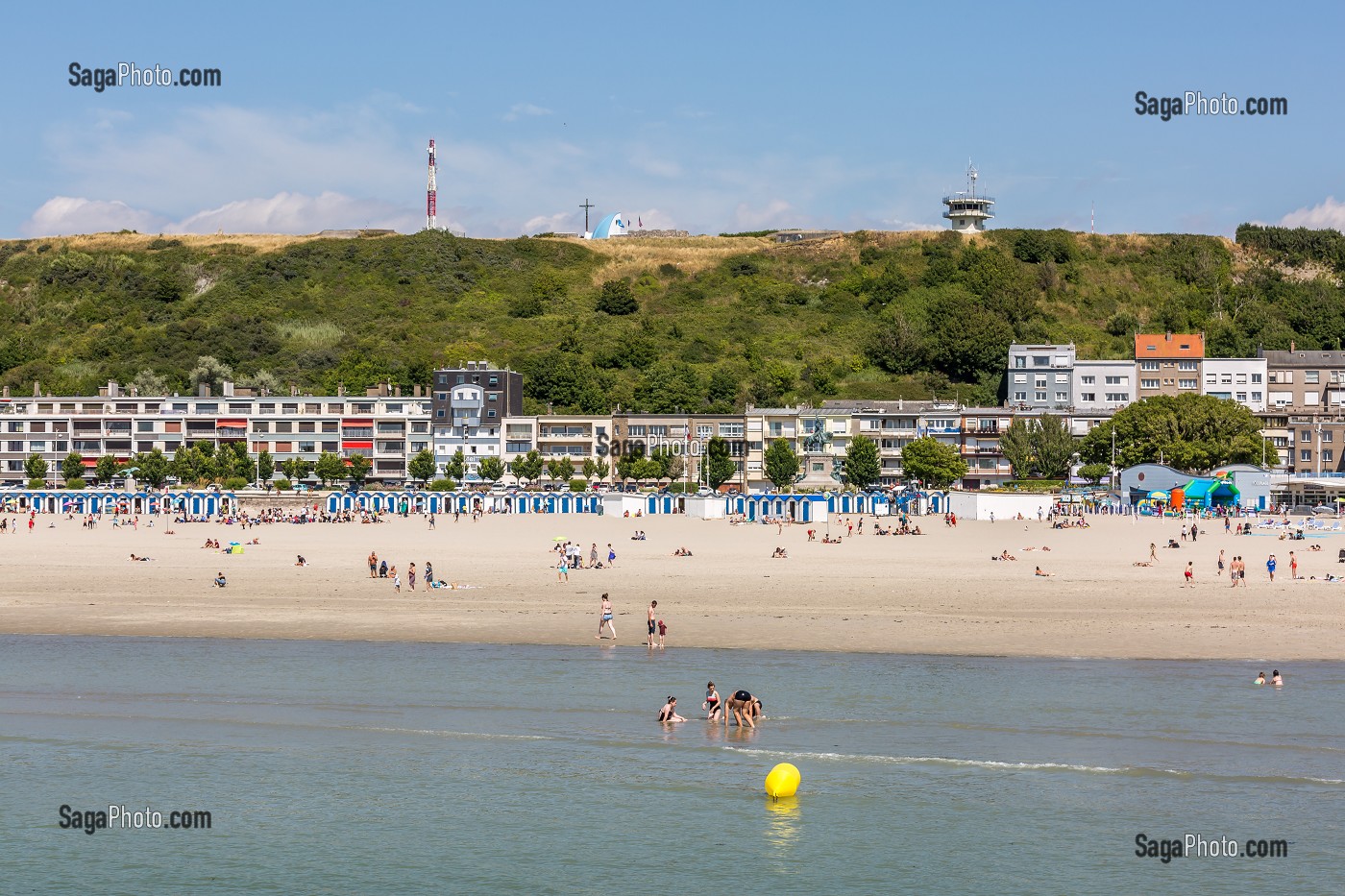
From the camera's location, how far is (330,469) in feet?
340

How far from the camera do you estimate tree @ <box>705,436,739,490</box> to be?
10181 cm

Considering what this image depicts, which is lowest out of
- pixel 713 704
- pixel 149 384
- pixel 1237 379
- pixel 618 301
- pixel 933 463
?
pixel 713 704

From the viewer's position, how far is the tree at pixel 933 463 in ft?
321

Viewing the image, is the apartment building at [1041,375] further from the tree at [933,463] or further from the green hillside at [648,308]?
the tree at [933,463]

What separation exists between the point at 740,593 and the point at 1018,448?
6092 cm

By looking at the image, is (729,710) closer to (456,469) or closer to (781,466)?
(781,466)

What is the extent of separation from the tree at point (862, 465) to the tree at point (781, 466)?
3.71 metres

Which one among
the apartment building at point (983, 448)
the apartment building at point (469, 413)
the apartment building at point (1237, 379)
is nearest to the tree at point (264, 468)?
the apartment building at point (469, 413)

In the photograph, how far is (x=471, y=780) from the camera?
22.9 m

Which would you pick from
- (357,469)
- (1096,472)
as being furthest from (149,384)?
(1096,472)

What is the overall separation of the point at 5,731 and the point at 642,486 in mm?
77024

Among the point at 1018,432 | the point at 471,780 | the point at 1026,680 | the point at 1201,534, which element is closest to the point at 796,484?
the point at 1018,432

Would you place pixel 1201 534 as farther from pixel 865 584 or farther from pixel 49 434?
pixel 49 434

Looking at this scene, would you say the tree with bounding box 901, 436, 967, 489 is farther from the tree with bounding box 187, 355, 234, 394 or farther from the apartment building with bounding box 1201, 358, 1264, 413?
the tree with bounding box 187, 355, 234, 394
